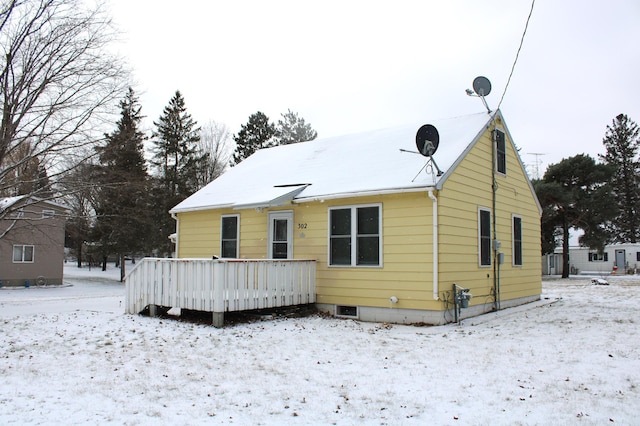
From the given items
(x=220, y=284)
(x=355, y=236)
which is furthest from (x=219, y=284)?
(x=355, y=236)

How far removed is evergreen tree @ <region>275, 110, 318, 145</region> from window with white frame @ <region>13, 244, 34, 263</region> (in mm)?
20049

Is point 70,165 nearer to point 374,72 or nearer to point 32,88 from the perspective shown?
point 32,88

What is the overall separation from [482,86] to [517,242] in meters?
4.43

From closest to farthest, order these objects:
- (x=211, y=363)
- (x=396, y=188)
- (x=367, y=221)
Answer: (x=211, y=363) < (x=396, y=188) < (x=367, y=221)

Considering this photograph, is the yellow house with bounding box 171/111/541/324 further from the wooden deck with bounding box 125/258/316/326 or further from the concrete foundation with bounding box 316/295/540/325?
the wooden deck with bounding box 125/258/316/326

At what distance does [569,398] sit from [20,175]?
15.1 meters

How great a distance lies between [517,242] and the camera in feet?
45.2

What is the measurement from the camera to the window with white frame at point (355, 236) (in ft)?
Result: 35.6

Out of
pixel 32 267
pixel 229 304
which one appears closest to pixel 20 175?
pixel 229 304

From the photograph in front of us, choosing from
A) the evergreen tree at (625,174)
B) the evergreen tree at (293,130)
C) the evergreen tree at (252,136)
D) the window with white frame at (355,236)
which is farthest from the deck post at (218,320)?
the evergreen tree at (625,174)

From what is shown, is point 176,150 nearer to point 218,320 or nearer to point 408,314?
point 218,320

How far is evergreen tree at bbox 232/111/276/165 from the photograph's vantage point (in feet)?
128

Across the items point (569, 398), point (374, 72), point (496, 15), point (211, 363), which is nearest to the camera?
point (569, 398)

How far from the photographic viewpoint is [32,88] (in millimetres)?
13500
